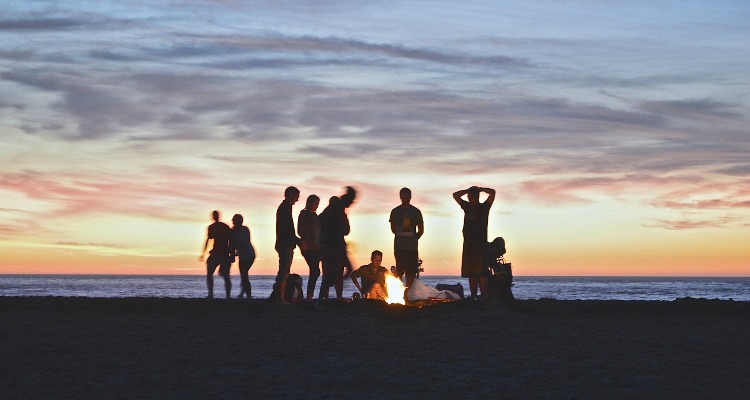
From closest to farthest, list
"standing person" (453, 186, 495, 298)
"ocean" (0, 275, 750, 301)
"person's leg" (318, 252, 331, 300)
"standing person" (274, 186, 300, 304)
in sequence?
"person's leg" (318, 252, 331, 300)
"standing person" (274, 186, 300, 304)
"standing person" (453, 186, 495, 298)
"ocean" (0, 275, 750, 301)

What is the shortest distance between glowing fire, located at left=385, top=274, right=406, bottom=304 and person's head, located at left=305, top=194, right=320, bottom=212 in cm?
192

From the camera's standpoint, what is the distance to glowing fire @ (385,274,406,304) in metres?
16.7

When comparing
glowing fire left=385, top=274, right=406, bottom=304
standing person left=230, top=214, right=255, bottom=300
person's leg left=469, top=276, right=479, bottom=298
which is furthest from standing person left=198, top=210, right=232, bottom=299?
person's leg left=469, top=276, right=479, bottom=298

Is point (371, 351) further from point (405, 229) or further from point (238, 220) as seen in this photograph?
point (238, 220)

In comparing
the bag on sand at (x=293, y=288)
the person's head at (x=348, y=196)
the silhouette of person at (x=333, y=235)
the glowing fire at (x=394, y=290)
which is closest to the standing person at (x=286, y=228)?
the silhouette of person at (x=333, y=235)

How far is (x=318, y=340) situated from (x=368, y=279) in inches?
233

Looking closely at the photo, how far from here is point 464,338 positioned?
11.8 m

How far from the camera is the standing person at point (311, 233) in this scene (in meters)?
16.3

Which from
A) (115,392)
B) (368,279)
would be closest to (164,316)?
(368,279)

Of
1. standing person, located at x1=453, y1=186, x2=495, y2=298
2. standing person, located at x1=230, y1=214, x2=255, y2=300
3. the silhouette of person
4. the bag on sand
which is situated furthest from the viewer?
standing person, located at x1=230, y1=214, x2=255, y2=300

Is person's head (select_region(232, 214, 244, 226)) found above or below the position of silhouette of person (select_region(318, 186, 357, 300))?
above

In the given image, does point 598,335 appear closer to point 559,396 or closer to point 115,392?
point 559,396

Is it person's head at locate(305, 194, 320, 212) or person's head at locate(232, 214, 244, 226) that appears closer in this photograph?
person's head at locate(305, 194, 320, 212)

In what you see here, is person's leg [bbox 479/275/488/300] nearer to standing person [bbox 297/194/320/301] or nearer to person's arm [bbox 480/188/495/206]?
person's arm [bbox 480/188/495/206]
